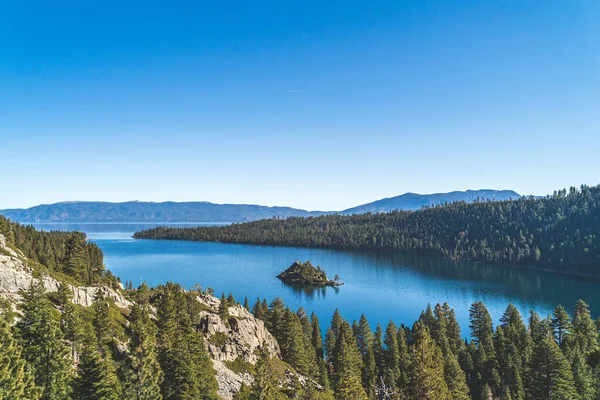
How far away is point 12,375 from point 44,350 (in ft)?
25.7

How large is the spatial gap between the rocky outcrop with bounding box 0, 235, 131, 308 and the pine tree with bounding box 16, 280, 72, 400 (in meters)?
12.4

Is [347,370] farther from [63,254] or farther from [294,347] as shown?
[63,254]

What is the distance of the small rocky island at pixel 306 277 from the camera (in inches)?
7175

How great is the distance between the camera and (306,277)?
18762 centimetres

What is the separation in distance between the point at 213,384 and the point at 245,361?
52.4 ft

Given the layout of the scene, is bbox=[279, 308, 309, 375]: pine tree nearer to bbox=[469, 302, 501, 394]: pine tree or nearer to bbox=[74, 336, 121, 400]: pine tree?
bbox=[469, 302, 501, 394]: pine tree

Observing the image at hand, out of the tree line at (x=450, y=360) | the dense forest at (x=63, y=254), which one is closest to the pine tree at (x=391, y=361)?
the tree line at (x=450, y=360)

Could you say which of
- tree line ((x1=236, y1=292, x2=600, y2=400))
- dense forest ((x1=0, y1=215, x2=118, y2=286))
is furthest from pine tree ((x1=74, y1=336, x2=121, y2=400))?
dense forest ((x1=0, y1=215, x2=118, y2=286))

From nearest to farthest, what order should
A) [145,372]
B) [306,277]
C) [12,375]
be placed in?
1. [12,375]
2. [145,372]
3. [306,277]

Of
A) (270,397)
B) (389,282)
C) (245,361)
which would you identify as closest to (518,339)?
(245,361)

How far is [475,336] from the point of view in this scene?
92250 mm

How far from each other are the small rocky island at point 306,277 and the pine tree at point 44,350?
487 ft

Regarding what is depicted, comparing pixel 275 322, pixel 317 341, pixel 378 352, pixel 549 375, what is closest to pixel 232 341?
pixel 275 322

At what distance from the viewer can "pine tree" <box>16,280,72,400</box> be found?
35.0 metres
